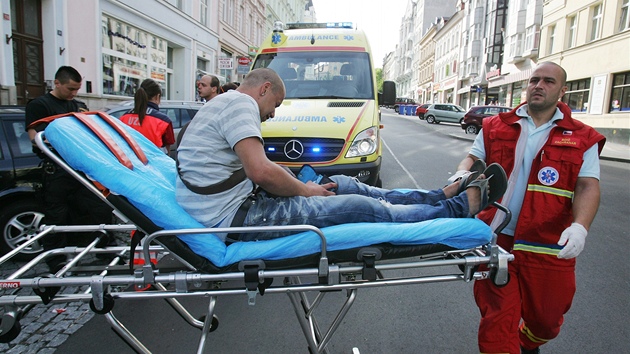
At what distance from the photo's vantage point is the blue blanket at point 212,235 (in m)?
1.96

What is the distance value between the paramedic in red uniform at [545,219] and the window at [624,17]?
72.0ft

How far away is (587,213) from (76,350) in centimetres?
339

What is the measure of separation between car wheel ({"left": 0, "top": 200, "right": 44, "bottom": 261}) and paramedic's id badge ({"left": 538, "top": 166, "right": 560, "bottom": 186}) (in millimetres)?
4774

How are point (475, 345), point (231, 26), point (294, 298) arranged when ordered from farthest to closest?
point (231, 26) < point (475, 345) < point (294, 298)

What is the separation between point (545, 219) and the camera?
7.52 feet

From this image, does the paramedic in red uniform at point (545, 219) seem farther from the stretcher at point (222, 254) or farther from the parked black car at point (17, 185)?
the parked black car at point (17, 185)

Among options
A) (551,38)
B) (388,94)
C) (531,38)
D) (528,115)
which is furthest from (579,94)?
(528,115)

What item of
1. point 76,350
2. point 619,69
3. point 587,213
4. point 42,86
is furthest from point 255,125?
point 619,69

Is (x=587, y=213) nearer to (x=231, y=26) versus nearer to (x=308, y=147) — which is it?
(x=308, y=147)

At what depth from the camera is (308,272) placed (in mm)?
1870

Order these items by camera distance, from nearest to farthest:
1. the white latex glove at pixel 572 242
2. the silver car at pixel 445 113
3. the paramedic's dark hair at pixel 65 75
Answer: the white latex glove at pixel 572 242
the paramedic's dark hair at pixel 65 75
the silver car at pixel 445 113

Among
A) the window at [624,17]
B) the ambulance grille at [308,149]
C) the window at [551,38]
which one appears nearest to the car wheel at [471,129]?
the window at [551,38]

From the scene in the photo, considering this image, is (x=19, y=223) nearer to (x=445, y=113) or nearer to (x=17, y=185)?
(x=17, y=185)

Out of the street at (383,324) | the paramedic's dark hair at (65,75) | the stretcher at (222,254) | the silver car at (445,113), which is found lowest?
the street at (383,324)
